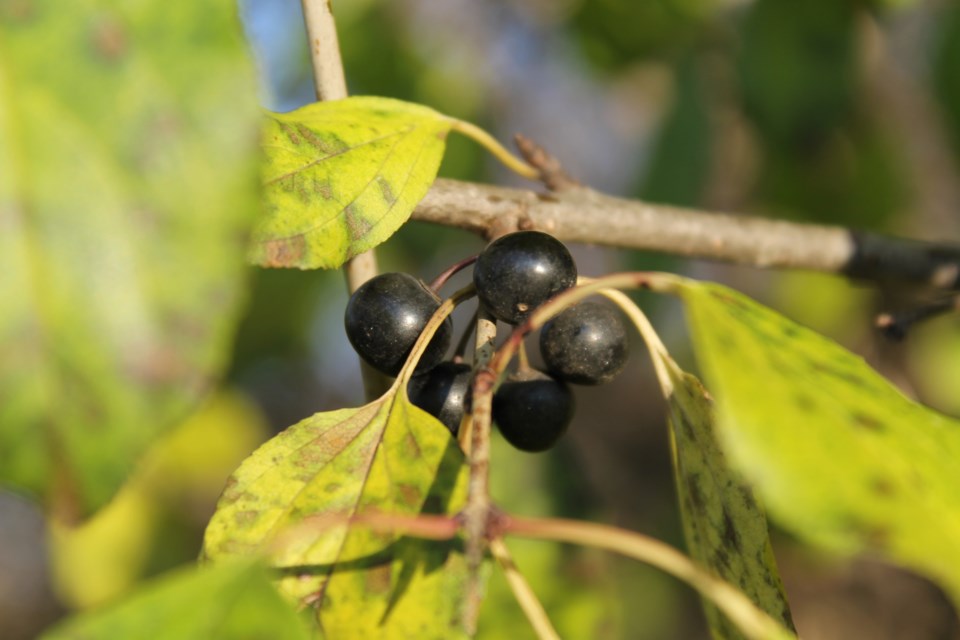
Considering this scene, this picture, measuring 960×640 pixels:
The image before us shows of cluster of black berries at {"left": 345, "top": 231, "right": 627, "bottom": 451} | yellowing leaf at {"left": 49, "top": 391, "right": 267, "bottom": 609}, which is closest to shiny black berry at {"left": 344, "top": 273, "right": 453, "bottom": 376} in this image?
cluster of black berries at {"left": 345, "top": 231, "right": 627, "bottom": 451}

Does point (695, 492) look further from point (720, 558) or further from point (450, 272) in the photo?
point (450, 272)

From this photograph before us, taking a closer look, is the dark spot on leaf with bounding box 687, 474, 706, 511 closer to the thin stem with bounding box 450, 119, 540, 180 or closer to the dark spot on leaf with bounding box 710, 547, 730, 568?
the dark spot on leaf with bounding box 710, 547, 730, 568

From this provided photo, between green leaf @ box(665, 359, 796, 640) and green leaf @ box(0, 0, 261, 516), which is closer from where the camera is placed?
green leaf @ box(0, 0, 261, 516)

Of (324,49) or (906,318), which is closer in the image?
(324,49)

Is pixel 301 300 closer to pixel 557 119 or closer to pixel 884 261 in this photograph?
pixel 884 261

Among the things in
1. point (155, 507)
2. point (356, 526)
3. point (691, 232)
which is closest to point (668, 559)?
point (356, 526)
